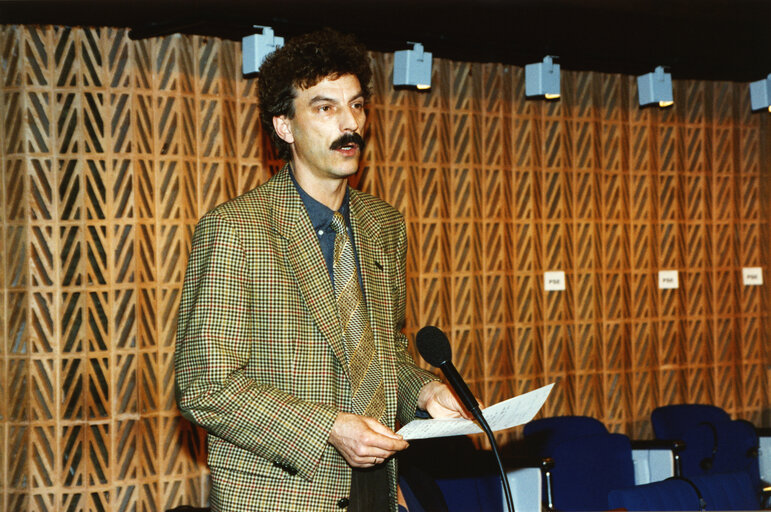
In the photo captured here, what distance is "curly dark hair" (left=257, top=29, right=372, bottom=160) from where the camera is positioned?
1900 millimetres

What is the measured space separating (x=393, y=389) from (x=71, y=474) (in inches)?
162

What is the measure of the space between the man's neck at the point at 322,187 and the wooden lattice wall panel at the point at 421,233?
3.69 metres

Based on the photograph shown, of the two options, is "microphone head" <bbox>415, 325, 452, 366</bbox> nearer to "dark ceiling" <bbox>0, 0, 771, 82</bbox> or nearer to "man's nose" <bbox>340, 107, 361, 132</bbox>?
"man's nose" <bbox>340, 107, 361, 132</bbox>

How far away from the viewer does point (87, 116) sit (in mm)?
5297

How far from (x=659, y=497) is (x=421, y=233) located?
10.2 ft

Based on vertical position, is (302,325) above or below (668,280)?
below

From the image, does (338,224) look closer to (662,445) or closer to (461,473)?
(461,473)

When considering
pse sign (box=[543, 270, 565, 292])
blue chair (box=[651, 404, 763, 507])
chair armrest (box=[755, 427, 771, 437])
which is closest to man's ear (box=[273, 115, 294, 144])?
blue chair (box=[651, 404, 763, 507])

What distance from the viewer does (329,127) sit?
1.86 meters

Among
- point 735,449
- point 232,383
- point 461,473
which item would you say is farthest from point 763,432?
point 232,383

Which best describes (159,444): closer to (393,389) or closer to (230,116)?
(230,116)

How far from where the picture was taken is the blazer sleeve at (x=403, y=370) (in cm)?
202

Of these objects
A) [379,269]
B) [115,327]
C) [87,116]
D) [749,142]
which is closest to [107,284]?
[115,327]

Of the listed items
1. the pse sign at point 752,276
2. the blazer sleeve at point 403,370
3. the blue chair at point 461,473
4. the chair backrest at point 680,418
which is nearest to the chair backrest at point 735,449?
the chair backrest at point 680,418
